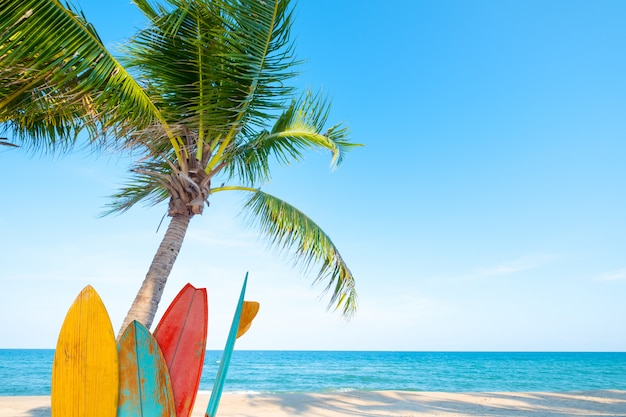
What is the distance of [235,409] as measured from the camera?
9.99 m

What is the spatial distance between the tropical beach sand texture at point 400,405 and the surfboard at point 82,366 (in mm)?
8411

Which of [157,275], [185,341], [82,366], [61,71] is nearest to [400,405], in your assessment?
[157,275]

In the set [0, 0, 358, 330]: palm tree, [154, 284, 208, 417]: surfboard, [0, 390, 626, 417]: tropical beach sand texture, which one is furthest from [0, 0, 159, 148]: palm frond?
[0, 390, 626, 417]: tropical beach sand texture

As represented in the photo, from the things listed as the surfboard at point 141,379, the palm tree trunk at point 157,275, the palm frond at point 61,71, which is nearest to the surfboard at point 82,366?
the surfboard at point 141,379

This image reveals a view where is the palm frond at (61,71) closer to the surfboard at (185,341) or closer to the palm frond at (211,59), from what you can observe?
the palm frond at (211,59)

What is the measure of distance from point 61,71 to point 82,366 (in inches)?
112

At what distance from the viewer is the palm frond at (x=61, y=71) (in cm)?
319

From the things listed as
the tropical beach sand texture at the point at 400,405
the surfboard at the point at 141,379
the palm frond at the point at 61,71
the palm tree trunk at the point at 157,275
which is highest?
the palm frond at the point at 61,71

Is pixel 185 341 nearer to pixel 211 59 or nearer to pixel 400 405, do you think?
pixel 211 59

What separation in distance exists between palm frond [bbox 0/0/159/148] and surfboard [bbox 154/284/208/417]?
271 cm

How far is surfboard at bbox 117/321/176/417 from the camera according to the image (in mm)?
1375

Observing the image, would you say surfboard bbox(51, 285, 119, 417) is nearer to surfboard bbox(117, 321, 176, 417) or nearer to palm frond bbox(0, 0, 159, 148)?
surfboard bbox(117, 321, 176, 417)

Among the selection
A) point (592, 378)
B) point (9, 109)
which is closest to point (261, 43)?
point (9, 109)

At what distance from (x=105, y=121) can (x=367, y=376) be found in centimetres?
2752
